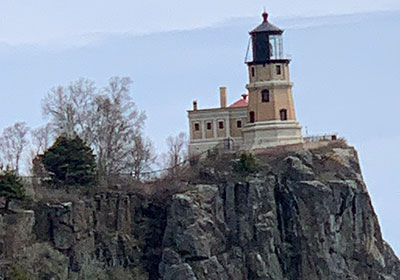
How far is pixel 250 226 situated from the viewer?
11569 centimetres

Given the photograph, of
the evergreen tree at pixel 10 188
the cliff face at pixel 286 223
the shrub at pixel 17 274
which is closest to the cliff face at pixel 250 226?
the cliff face at pixel 286 223

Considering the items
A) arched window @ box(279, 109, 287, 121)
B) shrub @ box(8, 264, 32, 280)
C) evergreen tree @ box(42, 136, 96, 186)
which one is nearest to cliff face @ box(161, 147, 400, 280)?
arched window @ box(279, 109, 287, 121)

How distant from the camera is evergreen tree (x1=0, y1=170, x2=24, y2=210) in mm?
108125

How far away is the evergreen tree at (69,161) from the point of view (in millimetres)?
113500

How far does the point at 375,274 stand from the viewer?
117 metres

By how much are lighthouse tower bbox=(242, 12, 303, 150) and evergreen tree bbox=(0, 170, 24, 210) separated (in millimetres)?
18449

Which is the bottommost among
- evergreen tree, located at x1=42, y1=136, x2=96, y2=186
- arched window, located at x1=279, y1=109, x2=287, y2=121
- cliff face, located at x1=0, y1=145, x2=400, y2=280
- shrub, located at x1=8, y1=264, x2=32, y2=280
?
shrub, located at x1=8, y1=264, x2=32, y2=280

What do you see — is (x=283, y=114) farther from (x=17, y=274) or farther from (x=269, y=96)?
(x=17, y=274)

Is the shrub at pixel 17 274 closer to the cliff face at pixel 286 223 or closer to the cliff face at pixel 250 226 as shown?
the cliff face at pixel 250 226

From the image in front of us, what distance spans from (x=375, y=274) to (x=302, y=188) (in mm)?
6734

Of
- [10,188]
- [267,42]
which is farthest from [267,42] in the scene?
[10,188]

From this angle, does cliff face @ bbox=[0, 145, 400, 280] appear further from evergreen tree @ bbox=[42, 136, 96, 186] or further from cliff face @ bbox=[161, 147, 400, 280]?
evergreen tree @ bbox=[42, 136, 96, 186]

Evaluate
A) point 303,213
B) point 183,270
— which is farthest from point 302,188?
point 183,270

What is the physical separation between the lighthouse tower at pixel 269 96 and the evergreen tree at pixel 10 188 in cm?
1845
